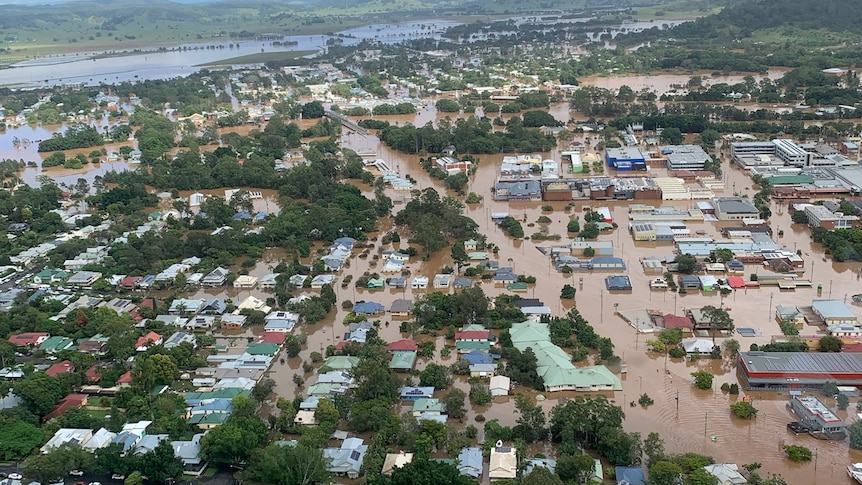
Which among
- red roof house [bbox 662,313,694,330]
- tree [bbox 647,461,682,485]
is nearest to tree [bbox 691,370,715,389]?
red roof house [bbox 662,313,694,330]

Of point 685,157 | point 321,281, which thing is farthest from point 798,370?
point 685,157

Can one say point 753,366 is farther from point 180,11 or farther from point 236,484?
point 180,11

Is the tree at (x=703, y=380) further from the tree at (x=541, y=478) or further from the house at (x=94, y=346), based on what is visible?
the house at (x=94, y=346)

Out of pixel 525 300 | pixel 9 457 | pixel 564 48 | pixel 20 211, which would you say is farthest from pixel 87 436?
pixel 564 48

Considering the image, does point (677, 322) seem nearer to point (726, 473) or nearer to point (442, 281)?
point (726, 473)

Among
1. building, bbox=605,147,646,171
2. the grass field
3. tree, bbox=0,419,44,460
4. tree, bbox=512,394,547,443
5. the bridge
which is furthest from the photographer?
the grass field

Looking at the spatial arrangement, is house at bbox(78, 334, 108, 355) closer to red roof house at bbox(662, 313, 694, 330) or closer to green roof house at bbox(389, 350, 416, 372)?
green roof house at bbox(389, 350, 416, 372)
